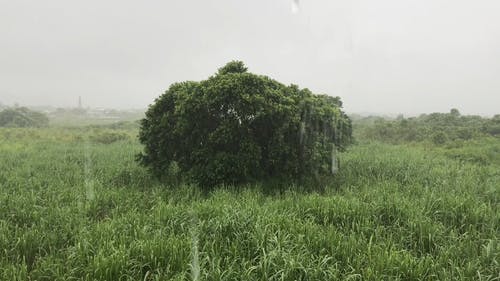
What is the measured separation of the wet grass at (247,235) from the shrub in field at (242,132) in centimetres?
76

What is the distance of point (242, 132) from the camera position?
9.23 meters

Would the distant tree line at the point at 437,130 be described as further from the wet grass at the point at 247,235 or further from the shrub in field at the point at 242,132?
the shrub in field at the point at 242,132

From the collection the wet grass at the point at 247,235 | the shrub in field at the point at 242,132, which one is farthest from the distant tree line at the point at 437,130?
the shrub in field at the point at 242,132

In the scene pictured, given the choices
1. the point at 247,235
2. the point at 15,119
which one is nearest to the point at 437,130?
the point at 247,235

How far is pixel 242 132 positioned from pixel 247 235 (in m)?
4.25

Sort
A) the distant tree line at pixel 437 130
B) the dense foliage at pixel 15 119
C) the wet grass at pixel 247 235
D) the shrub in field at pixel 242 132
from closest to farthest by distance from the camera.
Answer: the wet grass at pixel 247 235 < the shrub in field at pixel 242 132 < the distant tree line at pixel 437 130 < the dense foliage at pixel 15 119

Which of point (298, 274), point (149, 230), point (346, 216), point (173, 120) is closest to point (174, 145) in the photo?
point (173, 120)

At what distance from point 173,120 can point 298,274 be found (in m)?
7.03

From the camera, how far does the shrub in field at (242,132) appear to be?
898 centimetres

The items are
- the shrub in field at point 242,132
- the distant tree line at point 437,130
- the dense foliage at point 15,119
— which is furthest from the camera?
the dense foliage at point 15,119

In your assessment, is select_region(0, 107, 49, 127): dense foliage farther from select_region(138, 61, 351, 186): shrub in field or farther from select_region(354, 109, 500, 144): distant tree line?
select_region(138, 61, 351, 186): shrub in field

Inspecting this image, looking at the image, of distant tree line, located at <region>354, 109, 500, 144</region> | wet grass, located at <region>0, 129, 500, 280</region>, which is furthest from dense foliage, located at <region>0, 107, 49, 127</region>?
wet grass, located at <region>0, 129, 500, 280</region>

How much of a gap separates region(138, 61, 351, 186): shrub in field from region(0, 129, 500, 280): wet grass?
0.76 metres

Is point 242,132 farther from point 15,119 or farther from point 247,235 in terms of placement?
point 15,119
